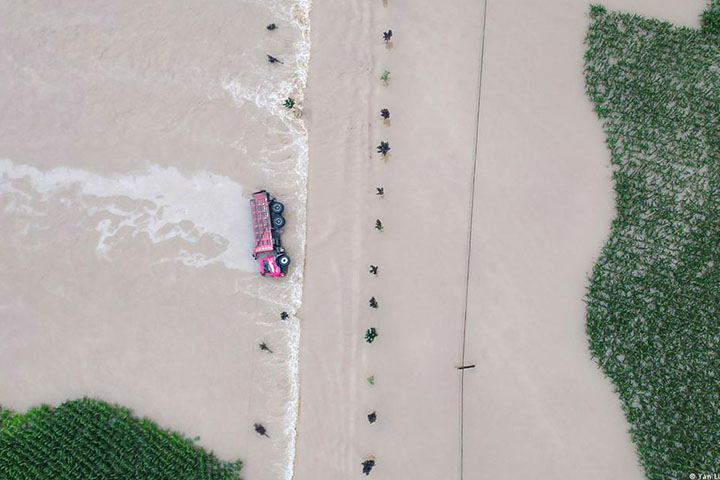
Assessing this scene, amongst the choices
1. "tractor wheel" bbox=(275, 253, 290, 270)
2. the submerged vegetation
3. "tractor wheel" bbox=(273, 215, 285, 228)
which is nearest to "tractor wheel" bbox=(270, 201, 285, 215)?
"tractor wheel" bbox=(273, 215, 285, 228)

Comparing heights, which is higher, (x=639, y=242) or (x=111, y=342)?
(x=639, y=242)

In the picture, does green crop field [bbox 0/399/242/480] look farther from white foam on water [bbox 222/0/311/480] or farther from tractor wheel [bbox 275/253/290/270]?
tractor wheel [bbox 275/253/290/270]

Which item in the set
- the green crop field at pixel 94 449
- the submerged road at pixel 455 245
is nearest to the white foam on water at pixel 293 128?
the submerged road at pixel 455 245

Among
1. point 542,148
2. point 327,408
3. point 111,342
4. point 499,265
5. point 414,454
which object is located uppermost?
point 542,148

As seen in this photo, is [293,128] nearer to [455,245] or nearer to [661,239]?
[455,245]

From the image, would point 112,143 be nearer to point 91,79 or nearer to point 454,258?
point 91,79

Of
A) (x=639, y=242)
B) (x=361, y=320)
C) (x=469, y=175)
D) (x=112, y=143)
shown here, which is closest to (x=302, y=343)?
(x=361, y=320)
